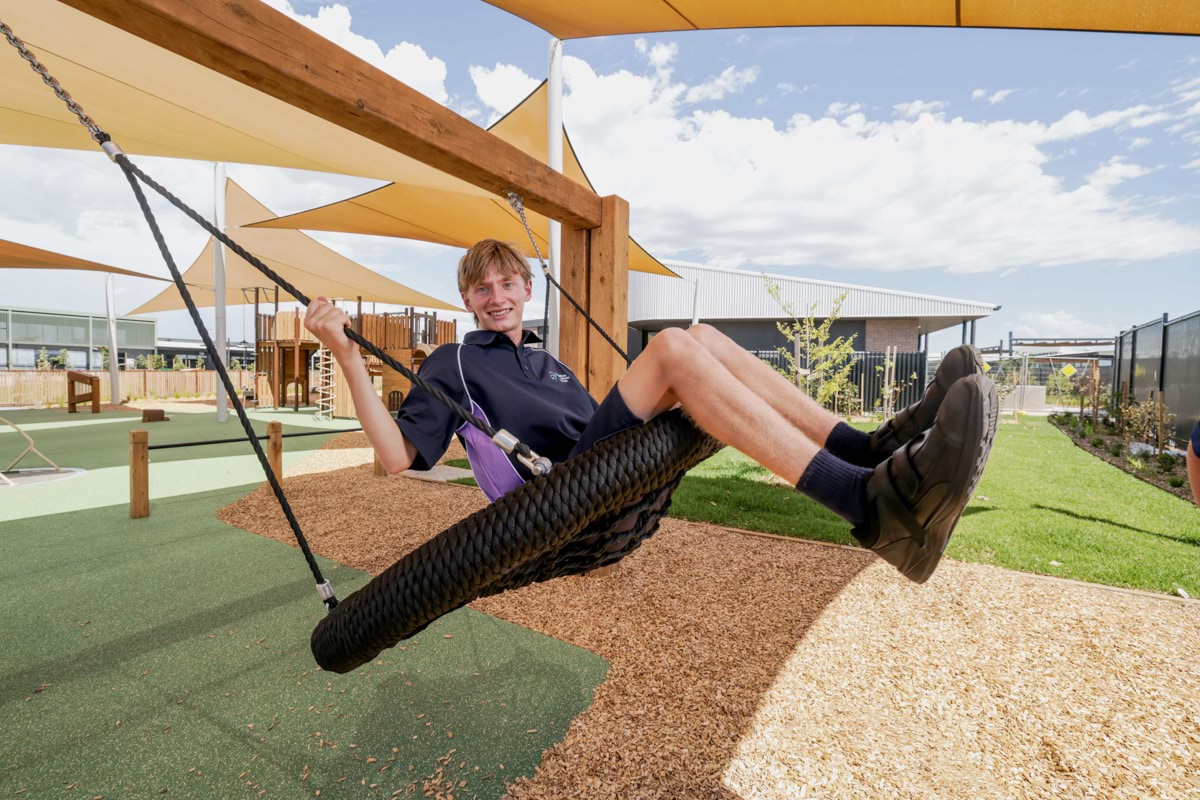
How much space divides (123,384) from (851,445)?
703 inches

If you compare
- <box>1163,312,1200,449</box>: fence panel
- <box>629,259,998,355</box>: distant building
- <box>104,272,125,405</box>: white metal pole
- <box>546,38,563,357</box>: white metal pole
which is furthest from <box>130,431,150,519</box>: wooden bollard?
<box>629,259,998,355</box>: distant building

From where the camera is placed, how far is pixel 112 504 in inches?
151

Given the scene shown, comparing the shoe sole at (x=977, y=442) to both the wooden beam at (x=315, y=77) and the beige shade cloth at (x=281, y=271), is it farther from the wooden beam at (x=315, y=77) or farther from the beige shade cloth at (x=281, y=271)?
the beige shade cloth at (x=281, y=271)

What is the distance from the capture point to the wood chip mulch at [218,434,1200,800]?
142cm

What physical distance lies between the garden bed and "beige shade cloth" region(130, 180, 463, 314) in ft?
33.3

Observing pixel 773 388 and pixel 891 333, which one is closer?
pixel 773 388

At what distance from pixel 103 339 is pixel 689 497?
35.3 meters

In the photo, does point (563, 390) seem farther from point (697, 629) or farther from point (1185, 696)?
point (1185, 696)

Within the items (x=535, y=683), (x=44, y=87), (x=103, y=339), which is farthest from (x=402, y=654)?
(x=103, y=339)

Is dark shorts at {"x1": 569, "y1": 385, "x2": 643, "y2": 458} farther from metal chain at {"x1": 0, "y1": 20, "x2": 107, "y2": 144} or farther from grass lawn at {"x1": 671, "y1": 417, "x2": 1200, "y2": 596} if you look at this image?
grass lawn at {"x1": 671, "y1": 417, "x2": 1200, "y2": 596}

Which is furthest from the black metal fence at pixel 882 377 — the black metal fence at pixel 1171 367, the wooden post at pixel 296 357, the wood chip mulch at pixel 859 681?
the wood chip mulch at pixel 859 681

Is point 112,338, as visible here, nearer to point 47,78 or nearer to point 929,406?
point 47,78

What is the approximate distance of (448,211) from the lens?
6203 millimetres

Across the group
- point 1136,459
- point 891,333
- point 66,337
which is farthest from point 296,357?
point 66,337
